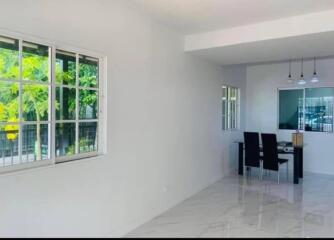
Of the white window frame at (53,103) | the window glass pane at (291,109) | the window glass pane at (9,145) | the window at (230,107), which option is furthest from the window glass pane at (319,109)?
the window glass pane at (9,145)

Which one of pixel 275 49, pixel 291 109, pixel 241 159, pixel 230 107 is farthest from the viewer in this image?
pixel 291 109

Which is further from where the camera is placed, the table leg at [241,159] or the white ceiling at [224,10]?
the table leg at [241,159]

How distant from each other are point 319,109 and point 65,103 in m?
6.12

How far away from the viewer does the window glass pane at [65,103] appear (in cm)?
256

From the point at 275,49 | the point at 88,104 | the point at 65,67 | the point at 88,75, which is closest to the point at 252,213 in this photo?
the point at 275,49

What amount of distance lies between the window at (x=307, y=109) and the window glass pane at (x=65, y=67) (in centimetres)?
593

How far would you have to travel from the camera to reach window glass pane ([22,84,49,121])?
229cm

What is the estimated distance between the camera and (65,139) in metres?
2.65

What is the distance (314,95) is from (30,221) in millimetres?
6619

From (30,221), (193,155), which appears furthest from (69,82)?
(193,155)

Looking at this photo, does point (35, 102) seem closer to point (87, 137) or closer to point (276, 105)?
point (87, 137)

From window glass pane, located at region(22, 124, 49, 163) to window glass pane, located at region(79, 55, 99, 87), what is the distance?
63cm

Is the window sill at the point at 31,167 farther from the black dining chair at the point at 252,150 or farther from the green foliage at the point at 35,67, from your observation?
the black dining chair at the point at 252,150

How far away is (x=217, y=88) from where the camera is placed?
5.77 m
